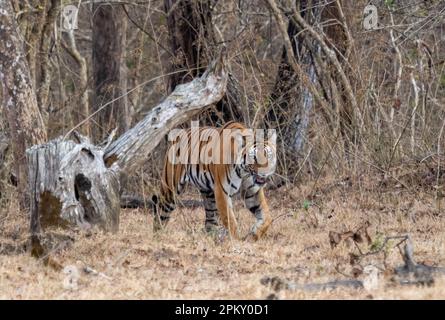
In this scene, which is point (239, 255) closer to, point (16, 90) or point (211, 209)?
point (211, 209)

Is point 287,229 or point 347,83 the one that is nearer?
point 287,229

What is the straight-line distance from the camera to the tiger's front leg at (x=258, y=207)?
928 cm

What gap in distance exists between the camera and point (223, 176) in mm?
9570

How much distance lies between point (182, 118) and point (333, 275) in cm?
262

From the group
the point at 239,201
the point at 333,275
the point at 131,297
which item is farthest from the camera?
the point at 239,201

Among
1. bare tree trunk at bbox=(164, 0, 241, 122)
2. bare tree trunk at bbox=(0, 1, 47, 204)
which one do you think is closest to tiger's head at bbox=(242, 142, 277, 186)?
bare tree trunk at bbox=(0, 1, 47, 204)

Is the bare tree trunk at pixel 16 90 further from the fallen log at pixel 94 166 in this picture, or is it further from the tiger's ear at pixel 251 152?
the tiger's ear at pixel 251 152

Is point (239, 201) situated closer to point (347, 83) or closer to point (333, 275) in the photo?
point (347, 83)

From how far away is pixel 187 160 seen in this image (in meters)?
10.0

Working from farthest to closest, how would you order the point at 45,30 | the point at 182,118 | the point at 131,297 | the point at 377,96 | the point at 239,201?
the point at 45,30
the point at 239,201
the point at 377,96
the point at 182,118
the point at 131,297

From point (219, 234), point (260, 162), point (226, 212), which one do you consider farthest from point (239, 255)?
point (260, 162)

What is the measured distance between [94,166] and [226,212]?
5.11 feet

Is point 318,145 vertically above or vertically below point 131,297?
above

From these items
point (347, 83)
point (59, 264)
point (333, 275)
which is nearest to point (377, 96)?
point (347, 83)
